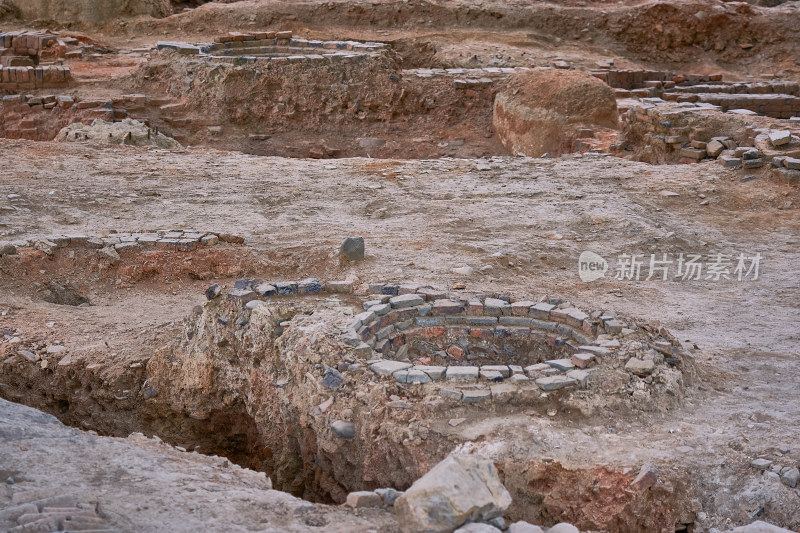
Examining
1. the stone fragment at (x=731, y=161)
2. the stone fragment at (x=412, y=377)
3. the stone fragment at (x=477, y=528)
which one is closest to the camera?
the stone fragment at (x=477, y=528)

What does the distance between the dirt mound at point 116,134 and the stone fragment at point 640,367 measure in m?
7.85

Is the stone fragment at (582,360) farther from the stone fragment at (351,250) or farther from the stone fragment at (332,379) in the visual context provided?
the stone fragment at (351,250)

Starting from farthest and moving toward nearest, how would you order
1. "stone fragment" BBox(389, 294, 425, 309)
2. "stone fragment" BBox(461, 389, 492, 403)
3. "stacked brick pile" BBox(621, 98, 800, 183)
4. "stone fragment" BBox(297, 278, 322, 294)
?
"stacked brick pile" BBox(621, 98, 800, 183) → "stone fragment" BBox(297, 278, 322, 294) → "stone fragment" BBox(389, 294, 425, 309) → "stone fragment" BBox(461, 389, 492, 403)

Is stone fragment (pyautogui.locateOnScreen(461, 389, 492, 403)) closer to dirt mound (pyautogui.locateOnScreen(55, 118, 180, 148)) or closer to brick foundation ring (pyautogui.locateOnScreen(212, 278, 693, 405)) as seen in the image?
brick foundation ring (pyautogui.locateOnScreen(212, 278, 693, 405))

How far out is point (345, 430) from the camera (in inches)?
168

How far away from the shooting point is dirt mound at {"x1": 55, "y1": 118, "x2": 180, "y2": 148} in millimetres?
10695

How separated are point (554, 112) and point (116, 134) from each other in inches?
217

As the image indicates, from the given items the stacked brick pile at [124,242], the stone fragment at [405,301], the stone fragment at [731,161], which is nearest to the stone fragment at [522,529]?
the stone fragment at [405,301]

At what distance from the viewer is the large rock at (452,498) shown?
2814mm

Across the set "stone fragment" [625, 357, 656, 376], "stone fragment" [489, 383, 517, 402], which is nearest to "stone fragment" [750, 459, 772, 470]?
"stone fragment" [625, 357, 656, 376]

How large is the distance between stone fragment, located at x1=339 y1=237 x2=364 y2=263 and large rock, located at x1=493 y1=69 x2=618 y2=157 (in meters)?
5.32

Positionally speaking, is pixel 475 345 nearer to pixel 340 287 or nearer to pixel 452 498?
pixel 340 287

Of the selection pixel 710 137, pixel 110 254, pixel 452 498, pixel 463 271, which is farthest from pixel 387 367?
pixel 710 137

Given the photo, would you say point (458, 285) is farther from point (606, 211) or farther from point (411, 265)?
point (606, 211)
